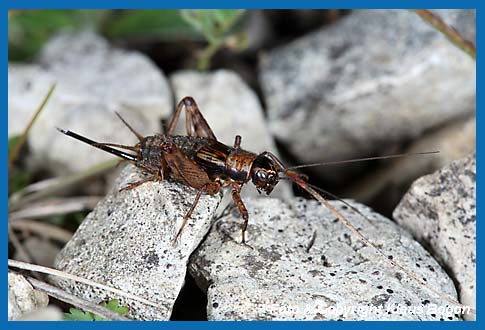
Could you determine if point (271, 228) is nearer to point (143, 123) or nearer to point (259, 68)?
point (143, 123)

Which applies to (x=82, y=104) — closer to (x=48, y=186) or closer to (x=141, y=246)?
(x=48, y=186)

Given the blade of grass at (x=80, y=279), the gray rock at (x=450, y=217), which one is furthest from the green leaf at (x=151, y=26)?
the blade of grass at (x=80, y=279)

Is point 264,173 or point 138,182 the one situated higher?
point 264,173

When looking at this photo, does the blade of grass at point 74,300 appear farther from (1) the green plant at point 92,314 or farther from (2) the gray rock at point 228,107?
(2) the gray rock at point 228,107

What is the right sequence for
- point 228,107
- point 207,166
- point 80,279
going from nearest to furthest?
1. point 80,279
2. point 207,166
3. point 228,107

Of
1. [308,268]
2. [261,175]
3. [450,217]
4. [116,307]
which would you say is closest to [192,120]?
[261,175]

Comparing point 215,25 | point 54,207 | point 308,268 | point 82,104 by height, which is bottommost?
point 308,268
